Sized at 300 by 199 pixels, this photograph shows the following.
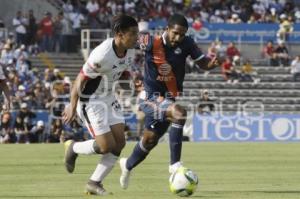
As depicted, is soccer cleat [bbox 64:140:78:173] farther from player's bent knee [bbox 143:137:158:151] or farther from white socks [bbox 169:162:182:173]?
white socks [bbox 169:162:182:173]

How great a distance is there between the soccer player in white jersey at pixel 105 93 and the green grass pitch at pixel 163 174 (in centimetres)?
55

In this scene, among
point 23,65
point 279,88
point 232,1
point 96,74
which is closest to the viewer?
point 96,74

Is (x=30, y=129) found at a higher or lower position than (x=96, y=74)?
lower

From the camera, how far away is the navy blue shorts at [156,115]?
43.3 feet

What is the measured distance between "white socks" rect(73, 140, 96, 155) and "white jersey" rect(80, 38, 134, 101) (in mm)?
636

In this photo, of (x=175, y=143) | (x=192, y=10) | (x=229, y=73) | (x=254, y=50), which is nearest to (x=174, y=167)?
(x=175, y=143)

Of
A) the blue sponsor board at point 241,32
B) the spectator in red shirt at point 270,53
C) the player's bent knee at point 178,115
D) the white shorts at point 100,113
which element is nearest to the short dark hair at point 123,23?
the white shorts at point 100,113

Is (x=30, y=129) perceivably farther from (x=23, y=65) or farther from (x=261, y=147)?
(x=261, y=147)

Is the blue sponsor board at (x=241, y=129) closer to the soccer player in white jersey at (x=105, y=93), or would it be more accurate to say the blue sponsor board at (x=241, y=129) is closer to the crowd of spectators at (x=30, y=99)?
the crowd of spectators at (x=30, y=99)

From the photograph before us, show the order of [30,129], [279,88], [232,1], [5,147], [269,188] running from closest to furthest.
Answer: [269,188] → [5,147] → [30,129] → [279,88] → [232,1]

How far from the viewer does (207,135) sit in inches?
1201

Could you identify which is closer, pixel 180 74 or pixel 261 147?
pixel 180 74

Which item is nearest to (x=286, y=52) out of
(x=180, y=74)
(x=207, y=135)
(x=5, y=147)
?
(x=207, y=135)

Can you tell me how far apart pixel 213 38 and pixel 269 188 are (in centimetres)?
2605
